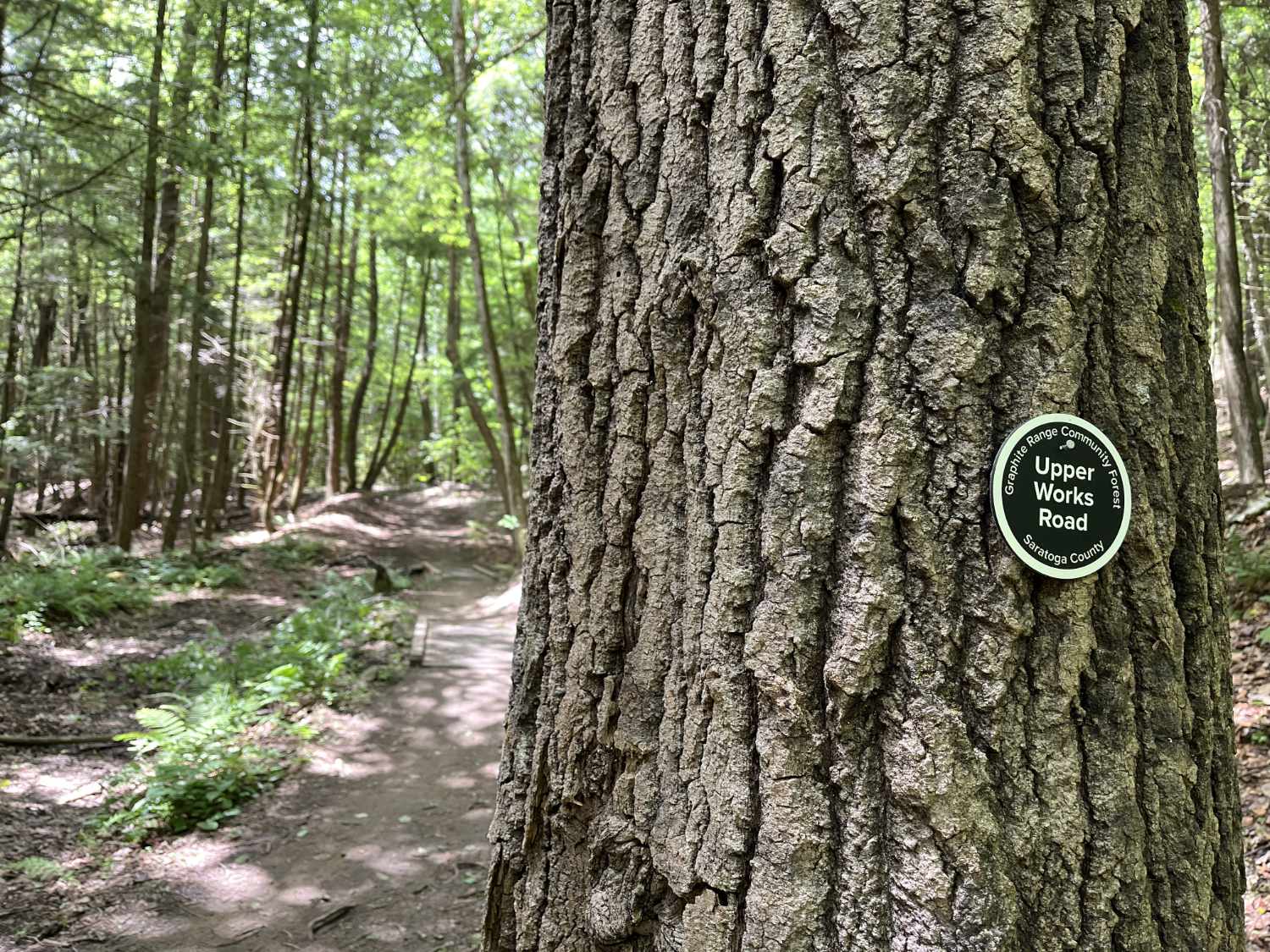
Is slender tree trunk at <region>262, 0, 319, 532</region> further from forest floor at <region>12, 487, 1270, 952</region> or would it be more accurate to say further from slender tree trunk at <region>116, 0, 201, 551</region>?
forest floor at <region>12, 487, 1270, 952</region>

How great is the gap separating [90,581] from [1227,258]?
1348 cm

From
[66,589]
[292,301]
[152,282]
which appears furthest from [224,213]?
[66,589]

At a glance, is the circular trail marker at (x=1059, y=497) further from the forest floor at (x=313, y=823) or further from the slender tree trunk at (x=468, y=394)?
the slender tree trunk at (x=468, y=394)

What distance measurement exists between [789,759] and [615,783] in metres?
0.39

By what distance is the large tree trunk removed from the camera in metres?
1.13

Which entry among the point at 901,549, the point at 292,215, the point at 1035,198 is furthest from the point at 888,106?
the point at 292,215

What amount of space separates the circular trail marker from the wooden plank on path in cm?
751

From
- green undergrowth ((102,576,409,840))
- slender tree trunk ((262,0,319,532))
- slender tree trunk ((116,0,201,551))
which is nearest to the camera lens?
green undergrowth ((102,576,409,840))

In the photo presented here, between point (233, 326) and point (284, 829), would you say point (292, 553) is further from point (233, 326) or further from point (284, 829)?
point (284, 829)

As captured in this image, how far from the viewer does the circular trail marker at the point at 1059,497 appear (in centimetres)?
113

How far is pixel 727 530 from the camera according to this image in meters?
1.26

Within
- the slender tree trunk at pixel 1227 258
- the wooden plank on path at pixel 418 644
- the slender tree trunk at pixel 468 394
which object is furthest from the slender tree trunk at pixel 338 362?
the slender tree trunk at pixel 1227 258

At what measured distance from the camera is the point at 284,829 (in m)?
4.74

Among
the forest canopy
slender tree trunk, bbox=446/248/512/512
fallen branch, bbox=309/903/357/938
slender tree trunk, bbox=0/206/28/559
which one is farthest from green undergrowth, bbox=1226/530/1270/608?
slender tree trunk, bbox=0/206/28/559
